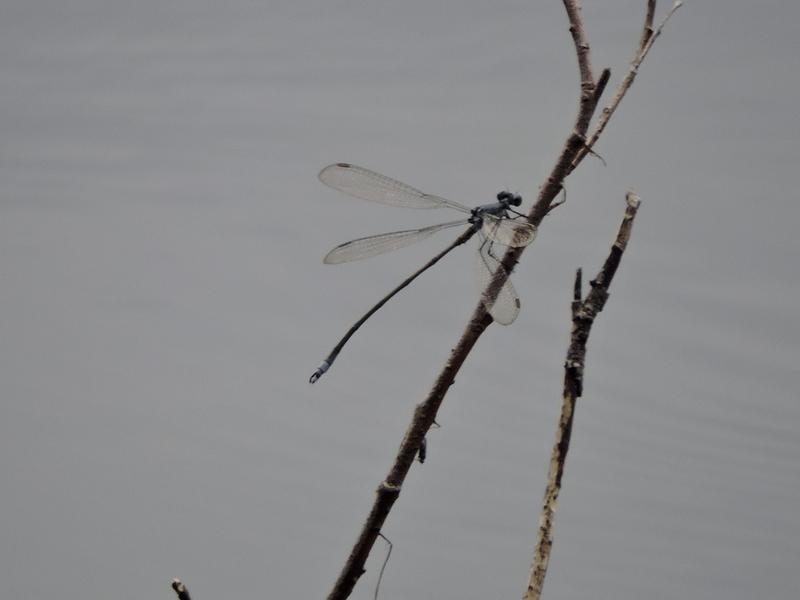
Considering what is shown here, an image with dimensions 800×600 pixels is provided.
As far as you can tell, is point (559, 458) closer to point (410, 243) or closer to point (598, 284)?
point (598, 284)

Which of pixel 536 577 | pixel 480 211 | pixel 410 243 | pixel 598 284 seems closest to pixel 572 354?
pixel 598 284

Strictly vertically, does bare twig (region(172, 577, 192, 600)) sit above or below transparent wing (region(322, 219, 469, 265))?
below

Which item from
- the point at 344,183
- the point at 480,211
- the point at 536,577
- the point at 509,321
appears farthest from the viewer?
the point at 344,183

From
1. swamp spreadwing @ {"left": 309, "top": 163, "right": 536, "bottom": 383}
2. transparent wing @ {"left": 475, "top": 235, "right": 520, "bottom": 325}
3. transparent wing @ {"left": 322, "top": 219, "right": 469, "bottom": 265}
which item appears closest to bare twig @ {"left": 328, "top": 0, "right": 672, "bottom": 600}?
transparent wing @ {"left": 475, "top": 235, "right": 520, "bottom": 325}

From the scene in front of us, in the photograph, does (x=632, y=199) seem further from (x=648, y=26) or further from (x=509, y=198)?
(x=509, y=198)

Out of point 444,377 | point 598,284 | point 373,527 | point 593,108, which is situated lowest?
point 373,527

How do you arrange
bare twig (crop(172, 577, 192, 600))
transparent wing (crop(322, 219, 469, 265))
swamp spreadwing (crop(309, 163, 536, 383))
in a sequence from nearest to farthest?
bare twig (crop(172, 577, 192, 600)) → swamp spreadwing (crop(309, 163, 536, 383)) → transparent wing (crop(322, 219, 469, 265))

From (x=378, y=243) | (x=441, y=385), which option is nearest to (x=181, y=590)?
(x=441, y=385)

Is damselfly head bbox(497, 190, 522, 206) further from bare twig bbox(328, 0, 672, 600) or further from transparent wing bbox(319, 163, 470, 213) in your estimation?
bare twig bbox(328, 0, 672, 600)
